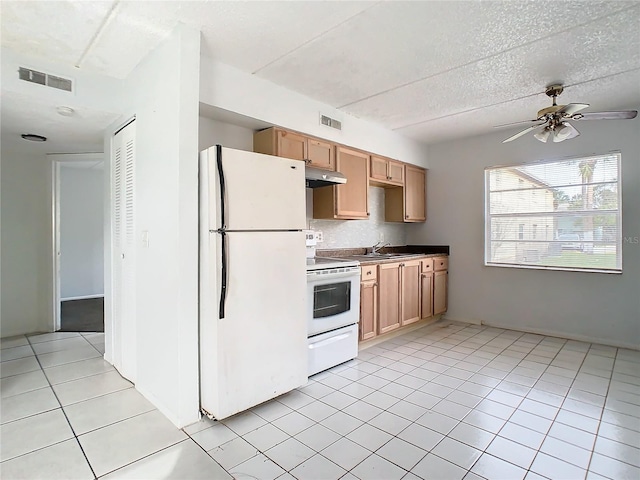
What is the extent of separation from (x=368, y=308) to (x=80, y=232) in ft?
19.8

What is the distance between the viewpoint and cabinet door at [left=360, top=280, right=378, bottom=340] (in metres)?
3.61

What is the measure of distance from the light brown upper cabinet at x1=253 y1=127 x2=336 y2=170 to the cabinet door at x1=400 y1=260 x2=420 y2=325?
155 cm

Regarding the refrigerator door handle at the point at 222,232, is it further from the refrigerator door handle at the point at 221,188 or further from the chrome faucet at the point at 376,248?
the chrome faucet at the point at 376,248

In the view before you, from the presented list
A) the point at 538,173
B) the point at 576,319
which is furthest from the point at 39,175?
the point at 576,319

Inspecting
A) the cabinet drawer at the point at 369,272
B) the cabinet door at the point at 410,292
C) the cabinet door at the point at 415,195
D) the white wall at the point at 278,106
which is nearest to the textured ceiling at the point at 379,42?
the white wall at the point at 278,106

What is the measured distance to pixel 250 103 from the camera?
2.97 m

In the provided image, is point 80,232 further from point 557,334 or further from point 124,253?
point 557,334

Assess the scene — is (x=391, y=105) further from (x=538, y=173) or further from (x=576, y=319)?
(x=576, y=319)

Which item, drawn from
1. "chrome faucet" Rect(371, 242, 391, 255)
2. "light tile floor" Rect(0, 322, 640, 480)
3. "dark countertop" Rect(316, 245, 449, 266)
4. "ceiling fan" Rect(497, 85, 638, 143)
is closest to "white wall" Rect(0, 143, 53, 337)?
"light tile floor" Rect(0, 322, 640, 480)

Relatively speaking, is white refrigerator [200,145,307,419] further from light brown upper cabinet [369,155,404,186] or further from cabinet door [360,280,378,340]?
→ light brown upper cabinet [369,155,404,186]

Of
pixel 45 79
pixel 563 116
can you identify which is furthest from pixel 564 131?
pixel 45 79

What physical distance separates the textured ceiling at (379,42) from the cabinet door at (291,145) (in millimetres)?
440

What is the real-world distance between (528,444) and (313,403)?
1358 mm

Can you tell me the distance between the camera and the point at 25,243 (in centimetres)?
427
